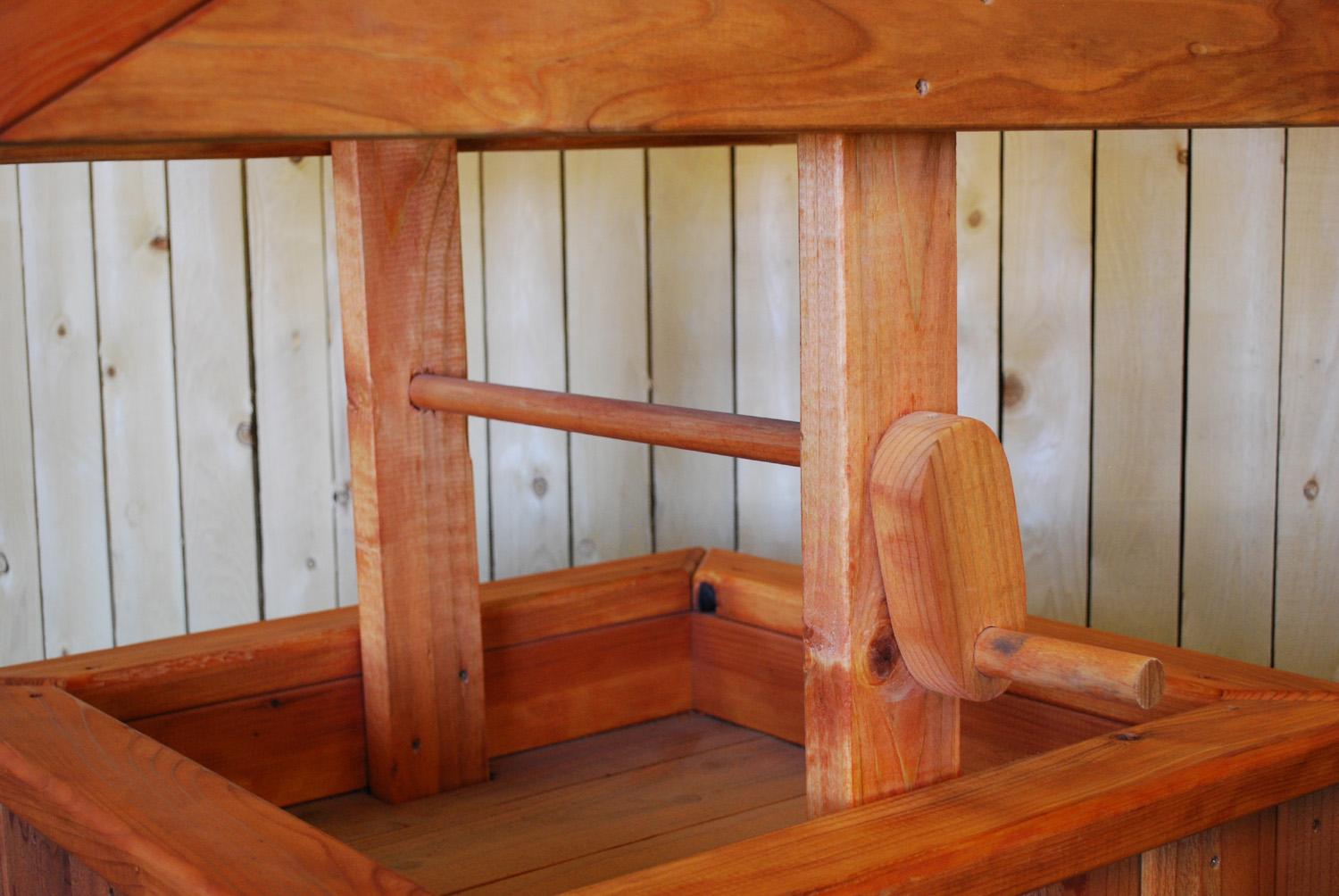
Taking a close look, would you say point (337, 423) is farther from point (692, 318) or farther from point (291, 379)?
point (692, 318)

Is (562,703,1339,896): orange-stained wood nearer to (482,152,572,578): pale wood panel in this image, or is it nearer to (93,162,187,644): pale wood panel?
(482,152,572,578): pale wood panel

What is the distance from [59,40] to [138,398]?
1887mm

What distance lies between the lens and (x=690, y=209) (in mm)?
2168

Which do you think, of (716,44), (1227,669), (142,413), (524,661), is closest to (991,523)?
(716,44)

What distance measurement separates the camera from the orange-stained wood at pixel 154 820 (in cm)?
72

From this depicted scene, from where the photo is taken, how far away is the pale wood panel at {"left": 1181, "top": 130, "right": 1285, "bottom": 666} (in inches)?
67.1

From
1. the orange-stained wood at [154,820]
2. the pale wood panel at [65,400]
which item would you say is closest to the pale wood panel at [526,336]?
the pale wood panel at [65,400]

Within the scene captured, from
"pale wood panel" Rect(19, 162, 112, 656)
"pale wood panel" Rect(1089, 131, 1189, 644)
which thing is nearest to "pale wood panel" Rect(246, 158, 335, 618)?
"pale wood panel" Rect(19, 162, 112, 656)

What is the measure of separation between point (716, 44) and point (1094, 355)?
133cm

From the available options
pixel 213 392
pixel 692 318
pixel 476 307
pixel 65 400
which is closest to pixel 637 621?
pixel 692 318

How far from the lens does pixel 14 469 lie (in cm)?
223

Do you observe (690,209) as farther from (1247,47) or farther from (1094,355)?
(1247,47)

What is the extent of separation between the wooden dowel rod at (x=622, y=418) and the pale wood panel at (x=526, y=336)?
100 centimetres

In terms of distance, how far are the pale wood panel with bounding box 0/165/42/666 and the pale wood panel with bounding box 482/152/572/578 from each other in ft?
2.39
